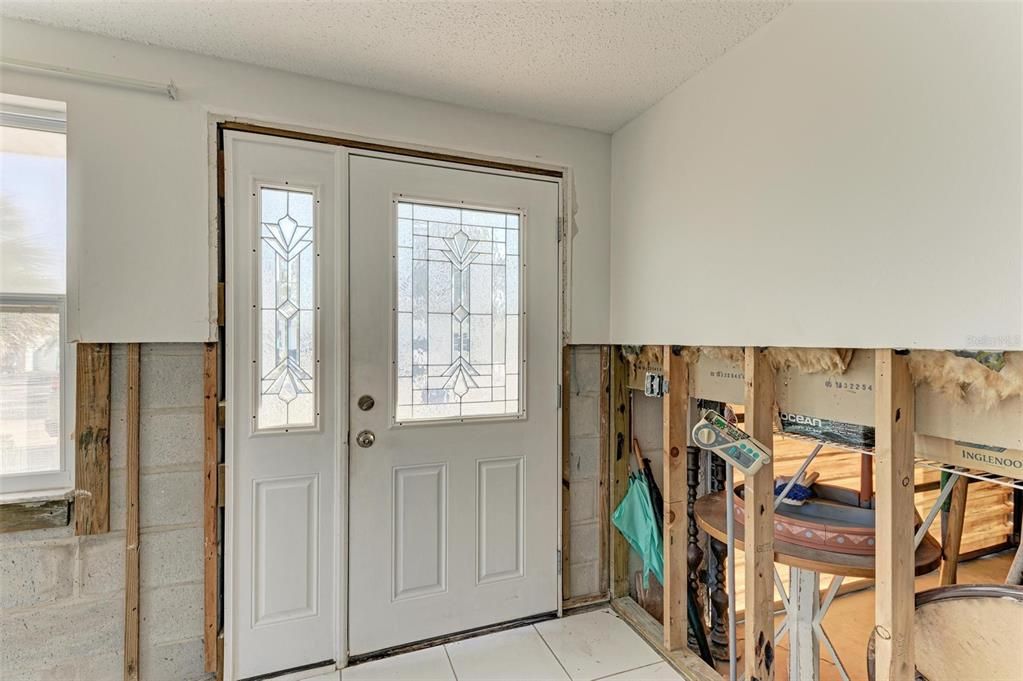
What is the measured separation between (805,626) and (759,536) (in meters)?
0.53

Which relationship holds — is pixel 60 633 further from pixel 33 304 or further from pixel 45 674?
pixel 33 304

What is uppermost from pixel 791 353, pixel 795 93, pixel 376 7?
pixel 376 7

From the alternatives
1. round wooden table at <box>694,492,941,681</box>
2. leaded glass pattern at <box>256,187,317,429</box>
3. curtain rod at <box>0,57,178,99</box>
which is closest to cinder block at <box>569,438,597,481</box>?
round wooden table at <box>694,492,941,681</box>

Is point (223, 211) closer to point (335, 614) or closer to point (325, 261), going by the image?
point (325, 261)

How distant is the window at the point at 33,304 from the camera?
169 centimetres

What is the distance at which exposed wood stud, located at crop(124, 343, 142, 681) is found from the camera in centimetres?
174

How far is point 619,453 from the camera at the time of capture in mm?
2457

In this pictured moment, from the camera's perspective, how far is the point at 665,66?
186cm

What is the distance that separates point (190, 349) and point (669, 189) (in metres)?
2.04

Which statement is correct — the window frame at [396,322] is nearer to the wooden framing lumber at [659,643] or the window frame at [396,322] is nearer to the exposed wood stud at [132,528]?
the exposed wood stud at [132,528]

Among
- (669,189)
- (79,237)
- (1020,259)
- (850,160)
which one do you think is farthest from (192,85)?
(1020,259)

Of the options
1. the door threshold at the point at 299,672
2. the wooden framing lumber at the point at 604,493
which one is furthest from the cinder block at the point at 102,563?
the wooden framing lumber at the point at 604,493

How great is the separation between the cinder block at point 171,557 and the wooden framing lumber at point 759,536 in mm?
2021

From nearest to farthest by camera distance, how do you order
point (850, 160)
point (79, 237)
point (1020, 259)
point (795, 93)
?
point (1020, 259) → point (850, 160) → point (795, 93) → point (79, 237)
